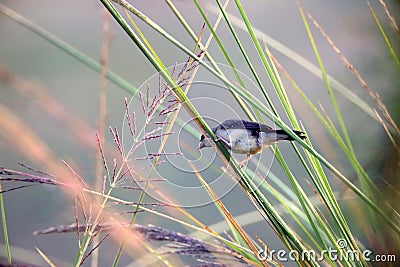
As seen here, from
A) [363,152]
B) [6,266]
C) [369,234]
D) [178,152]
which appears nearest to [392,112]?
[363,152]

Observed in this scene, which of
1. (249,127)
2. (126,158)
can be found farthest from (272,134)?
(126,158)

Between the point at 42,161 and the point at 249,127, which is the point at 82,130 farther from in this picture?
the point at 249,127

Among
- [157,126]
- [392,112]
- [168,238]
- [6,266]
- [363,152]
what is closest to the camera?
[6,266]

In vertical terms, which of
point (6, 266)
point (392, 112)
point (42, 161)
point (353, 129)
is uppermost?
point (353, 129)

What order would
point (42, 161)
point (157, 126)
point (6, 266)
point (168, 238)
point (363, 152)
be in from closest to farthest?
point (6, 266) → point (168, 238) → point (157, 126) → point (42, 161) → point (363, 152)

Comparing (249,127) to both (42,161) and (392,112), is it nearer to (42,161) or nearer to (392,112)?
(42,161)

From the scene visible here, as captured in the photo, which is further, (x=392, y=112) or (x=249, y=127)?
(x=392, y=112)

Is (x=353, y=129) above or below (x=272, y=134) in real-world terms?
above
